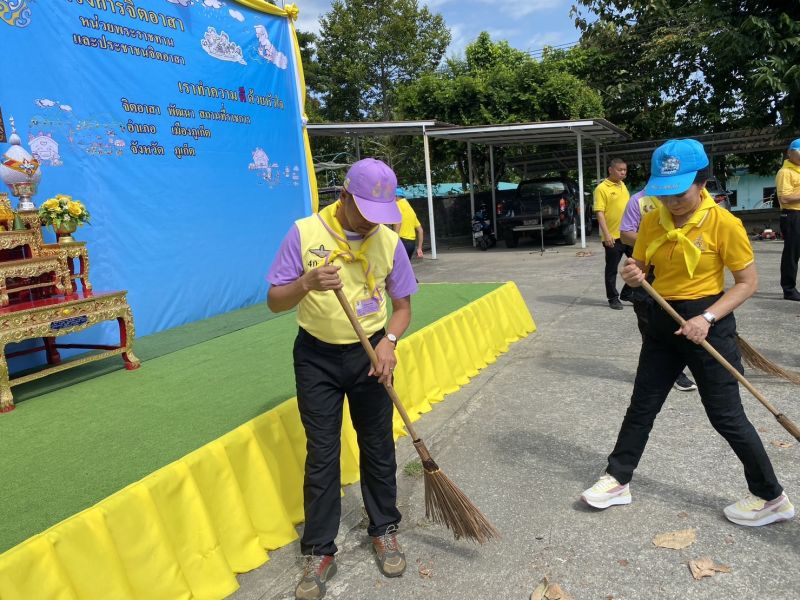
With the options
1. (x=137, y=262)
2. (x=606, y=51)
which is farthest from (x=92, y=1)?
(x=606, y=51)

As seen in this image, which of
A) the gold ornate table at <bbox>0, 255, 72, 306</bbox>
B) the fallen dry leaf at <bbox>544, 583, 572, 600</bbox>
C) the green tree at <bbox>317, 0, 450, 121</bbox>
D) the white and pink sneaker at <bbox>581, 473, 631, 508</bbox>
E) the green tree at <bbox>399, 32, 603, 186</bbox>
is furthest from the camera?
the green tree at <bbox>317, 0, 450, 121</bbox>

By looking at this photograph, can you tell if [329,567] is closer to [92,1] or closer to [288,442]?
[288,442]

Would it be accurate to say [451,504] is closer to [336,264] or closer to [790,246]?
[336,264]

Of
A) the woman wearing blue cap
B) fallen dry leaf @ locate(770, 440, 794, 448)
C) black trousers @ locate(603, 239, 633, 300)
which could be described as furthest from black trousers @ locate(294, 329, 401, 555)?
black trousers @ locate(603, 239, 633, 300)

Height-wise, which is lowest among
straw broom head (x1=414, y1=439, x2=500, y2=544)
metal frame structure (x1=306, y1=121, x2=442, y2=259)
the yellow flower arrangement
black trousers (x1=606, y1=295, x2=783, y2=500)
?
straw broom head (x1=414, y1=439, x2=500, y2=544)

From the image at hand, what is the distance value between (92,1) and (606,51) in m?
19.0

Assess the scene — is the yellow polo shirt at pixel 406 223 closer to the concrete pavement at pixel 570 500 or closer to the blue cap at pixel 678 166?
the concrete pavement at pixel 570 500

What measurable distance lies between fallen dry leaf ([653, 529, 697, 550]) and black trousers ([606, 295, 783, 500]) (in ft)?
1.15

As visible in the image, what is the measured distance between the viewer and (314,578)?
97.1 inches

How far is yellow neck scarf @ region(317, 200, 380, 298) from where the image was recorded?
2414mm

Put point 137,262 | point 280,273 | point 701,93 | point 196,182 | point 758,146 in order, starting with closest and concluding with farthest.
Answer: point 280,273 → point 137,262 → point 196,182 → point 758,146 → point 701,93

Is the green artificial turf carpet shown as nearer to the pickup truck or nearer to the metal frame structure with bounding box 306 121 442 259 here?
the metal frame structure with bounding box 306 121 442 259

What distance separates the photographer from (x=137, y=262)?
6125mm

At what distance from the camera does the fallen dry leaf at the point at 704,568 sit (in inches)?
94.9
